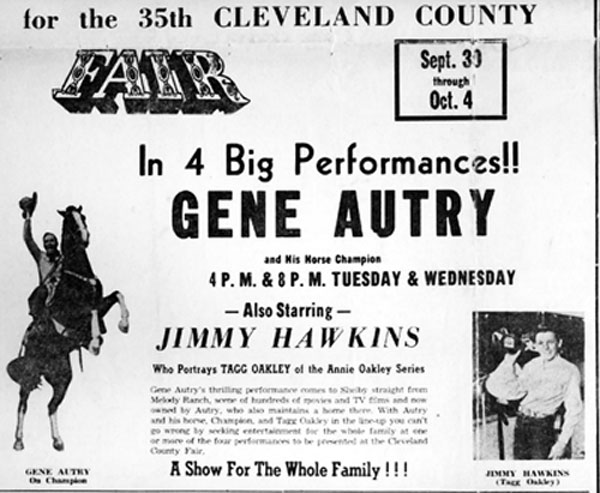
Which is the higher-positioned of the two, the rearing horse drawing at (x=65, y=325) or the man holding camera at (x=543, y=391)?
the rearing horse drawing at (x=65, y=325)

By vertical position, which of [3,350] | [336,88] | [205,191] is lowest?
[3,350]

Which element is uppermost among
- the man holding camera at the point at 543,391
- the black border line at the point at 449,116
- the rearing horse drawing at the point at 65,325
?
the black border line at the point at 449,116

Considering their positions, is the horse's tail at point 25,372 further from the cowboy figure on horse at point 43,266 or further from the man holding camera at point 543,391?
the man holding camera at point 543,391

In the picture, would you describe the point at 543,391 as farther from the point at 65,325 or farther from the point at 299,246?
the point at 65,325

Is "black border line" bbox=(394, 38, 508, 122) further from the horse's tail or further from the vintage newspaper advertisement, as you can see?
the horse's tail

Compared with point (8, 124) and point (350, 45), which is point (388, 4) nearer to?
point (350, 45)

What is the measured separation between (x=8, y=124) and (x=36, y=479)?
1.24 ft

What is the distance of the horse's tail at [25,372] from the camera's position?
86cm

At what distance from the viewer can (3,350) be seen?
864 millimetres

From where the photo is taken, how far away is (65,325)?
0.86 m

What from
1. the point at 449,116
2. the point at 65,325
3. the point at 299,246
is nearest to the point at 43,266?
the point at 65,325

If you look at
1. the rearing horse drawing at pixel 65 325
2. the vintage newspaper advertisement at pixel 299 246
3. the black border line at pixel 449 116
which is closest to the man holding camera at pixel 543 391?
the vintage newspaper advertisement at pixel 299 246

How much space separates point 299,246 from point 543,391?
0.97 ft

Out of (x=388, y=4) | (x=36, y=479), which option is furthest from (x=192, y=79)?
(x=36, y=479)
